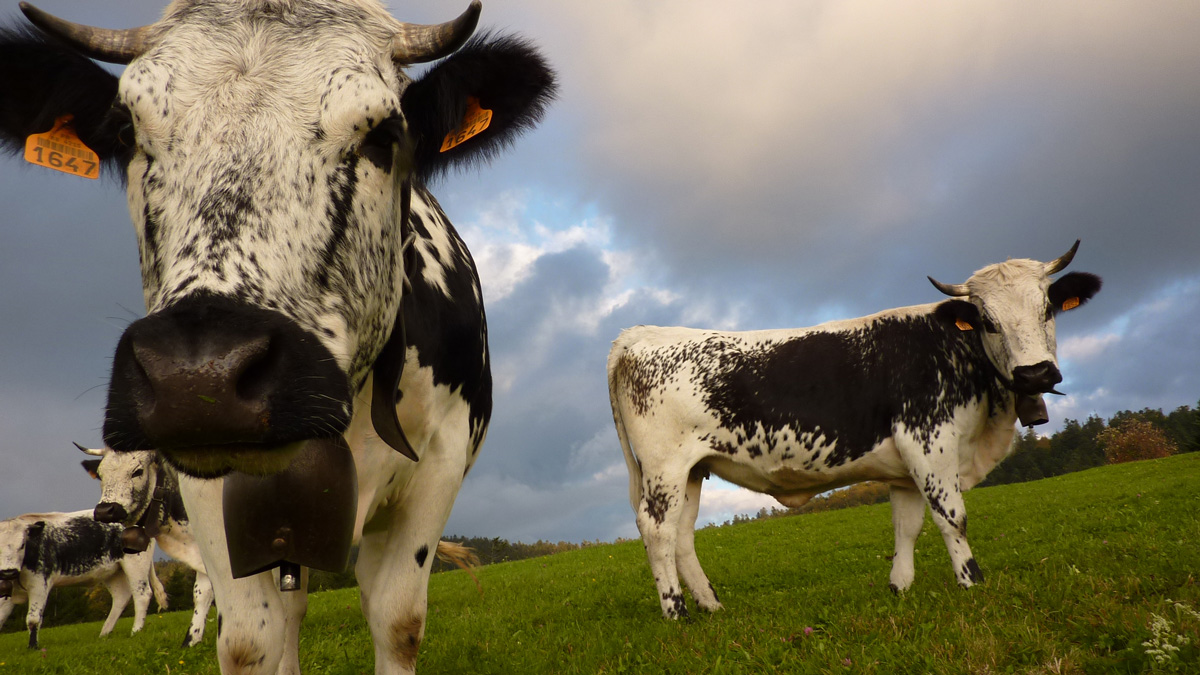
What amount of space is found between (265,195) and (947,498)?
6.72 meters

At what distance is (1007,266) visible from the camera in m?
7.54

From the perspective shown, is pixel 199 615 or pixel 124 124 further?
pixel 199 615

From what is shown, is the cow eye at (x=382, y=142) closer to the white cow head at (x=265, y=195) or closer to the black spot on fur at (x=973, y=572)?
the white cow head at (x=265, y=195)

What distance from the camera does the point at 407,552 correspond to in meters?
3.37

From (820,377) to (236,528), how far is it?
6.37 m

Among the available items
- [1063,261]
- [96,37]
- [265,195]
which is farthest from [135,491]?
[1063,261]

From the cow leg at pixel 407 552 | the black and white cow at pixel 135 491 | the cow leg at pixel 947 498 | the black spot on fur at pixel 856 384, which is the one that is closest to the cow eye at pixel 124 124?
the cow leg at pixel 407 552

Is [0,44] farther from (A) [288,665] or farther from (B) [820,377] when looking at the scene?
(B) [820,377]

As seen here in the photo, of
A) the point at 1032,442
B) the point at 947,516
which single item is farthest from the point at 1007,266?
the point at 1032,442

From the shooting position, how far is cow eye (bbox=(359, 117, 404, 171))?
237cm

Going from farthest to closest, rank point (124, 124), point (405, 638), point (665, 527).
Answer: point (665, 527)
point (405, 638)
point (124, 124)

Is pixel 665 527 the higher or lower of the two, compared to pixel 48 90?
lower

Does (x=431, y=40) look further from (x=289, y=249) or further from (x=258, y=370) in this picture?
(x=258, y=370)

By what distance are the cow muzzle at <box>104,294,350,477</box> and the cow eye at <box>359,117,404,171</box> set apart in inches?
31.5
